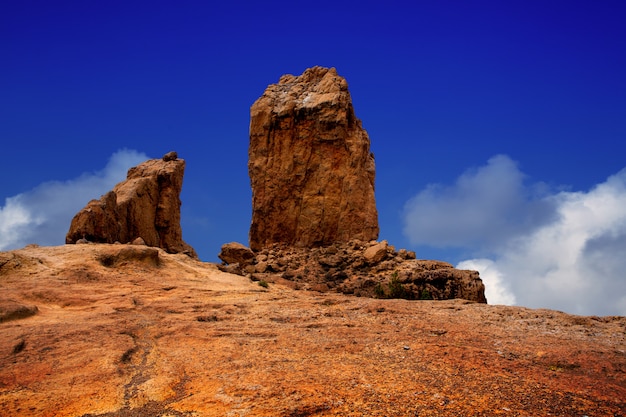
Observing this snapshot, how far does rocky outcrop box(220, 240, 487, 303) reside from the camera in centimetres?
1995

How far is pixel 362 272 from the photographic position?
22.1 metres

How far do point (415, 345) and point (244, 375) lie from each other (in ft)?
9.87

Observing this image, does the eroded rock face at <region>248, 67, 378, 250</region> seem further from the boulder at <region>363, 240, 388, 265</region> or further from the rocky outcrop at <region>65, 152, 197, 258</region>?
the rocky outcrop at <region>65, 152, 197, 258</region>

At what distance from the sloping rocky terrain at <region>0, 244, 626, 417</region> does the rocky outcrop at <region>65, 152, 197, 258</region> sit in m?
8.67

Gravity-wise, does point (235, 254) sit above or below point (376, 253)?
above

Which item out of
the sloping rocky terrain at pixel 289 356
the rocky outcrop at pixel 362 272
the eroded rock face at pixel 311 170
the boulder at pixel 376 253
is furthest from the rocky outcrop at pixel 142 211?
the boulder at pixel 376 253

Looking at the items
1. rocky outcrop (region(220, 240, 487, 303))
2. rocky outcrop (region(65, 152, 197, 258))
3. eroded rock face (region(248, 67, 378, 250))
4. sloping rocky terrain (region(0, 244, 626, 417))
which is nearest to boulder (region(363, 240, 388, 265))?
rocky outcrop (region(220, 240, 487, 303))

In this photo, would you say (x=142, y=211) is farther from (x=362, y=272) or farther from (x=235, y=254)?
(x=362, y=272)


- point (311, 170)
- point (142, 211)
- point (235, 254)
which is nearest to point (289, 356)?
point (235, 254)

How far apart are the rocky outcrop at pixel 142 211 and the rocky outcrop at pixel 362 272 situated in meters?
5.24

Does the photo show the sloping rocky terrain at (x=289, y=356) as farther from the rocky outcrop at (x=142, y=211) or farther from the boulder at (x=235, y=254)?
the boulder at (x=235, y=254)

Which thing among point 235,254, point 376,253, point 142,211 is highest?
point 142,211

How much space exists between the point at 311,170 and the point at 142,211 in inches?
386

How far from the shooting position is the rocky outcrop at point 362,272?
20.0m
